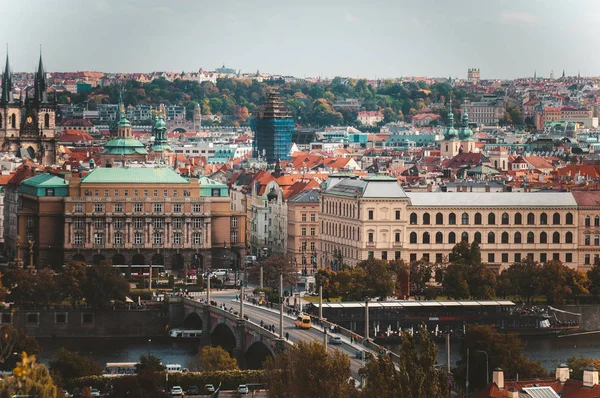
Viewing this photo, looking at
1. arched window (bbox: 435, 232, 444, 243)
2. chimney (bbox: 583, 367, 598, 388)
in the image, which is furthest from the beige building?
chimney (bbox: 583, 367, 598, 388)

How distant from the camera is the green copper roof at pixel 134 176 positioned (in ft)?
370

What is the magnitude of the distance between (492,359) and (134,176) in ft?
153

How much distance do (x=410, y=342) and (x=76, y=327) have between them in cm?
4165

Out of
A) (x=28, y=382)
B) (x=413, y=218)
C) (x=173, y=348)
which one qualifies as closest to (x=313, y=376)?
(x=28, y=382)

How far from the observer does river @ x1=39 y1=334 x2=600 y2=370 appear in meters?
82.0

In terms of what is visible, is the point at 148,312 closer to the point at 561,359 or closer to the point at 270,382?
the point at 561,359

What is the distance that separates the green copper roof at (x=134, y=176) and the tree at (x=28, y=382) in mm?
61761

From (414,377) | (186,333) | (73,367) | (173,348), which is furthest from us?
(186,333)

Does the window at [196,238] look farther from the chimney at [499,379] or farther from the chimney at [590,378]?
the chimney at [590,378]

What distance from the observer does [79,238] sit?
111438mm

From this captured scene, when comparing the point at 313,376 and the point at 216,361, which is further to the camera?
the point at 216,361

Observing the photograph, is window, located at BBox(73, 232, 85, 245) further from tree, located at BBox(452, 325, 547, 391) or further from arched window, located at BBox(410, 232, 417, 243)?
tree, located at BBox(452, 325, 547, 391)

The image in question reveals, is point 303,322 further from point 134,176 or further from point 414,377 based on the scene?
point 134,176

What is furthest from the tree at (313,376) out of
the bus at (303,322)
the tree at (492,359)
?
the bus at (303,322)
